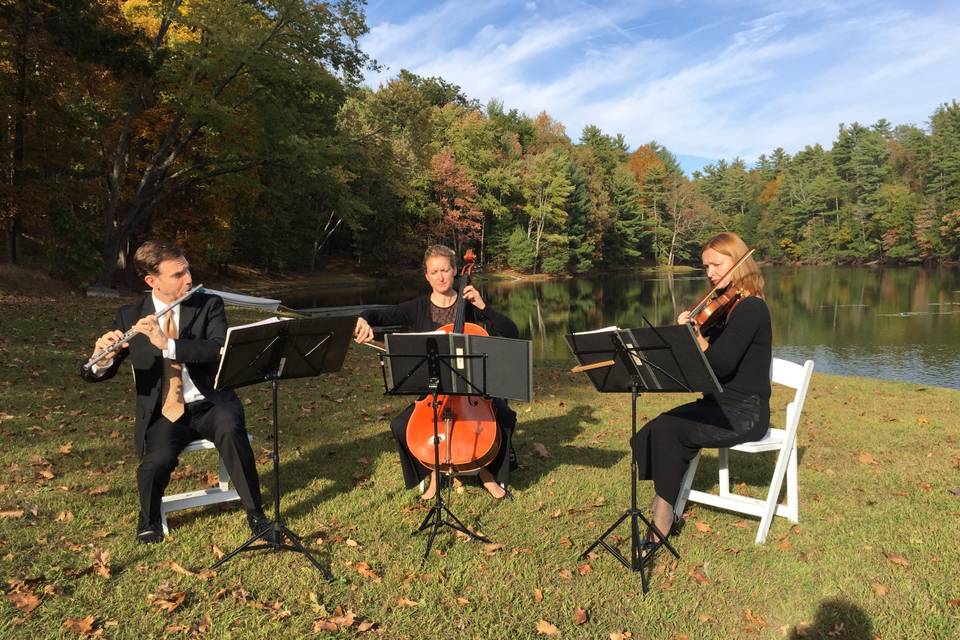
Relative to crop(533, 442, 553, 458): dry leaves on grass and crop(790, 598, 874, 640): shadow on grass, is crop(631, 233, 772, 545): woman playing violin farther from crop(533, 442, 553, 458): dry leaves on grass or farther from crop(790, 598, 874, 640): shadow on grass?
crop(533, 442, 553, 458): dry leaves on grass

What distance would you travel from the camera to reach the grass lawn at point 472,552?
3473 millimetres

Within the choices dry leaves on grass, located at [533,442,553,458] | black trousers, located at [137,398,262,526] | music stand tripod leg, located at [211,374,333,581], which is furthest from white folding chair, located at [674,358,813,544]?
black trousers, located at [137,398,262,526]

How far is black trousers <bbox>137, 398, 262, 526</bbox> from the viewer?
427 cm

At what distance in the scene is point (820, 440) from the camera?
23.0ft

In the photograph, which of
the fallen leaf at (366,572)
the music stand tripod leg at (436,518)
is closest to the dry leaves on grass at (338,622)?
the fallen leaf at (366,572)

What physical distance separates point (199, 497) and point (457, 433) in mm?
1852

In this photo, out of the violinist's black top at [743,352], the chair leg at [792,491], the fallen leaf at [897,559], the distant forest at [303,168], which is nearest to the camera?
the fallen leaf at [897,559]

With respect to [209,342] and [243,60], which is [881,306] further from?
[209,342]

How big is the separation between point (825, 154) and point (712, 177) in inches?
671

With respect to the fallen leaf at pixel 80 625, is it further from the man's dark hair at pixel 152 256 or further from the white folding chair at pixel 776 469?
the white folding chair at pixel 776 469

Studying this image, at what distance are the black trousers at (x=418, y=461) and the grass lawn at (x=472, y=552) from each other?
7.8 inches

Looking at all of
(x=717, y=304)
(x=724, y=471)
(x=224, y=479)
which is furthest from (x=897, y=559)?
(x=224, y=479)

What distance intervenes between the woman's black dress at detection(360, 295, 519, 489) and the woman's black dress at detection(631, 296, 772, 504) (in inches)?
47.4

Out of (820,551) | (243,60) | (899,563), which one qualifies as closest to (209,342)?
(820,551)
